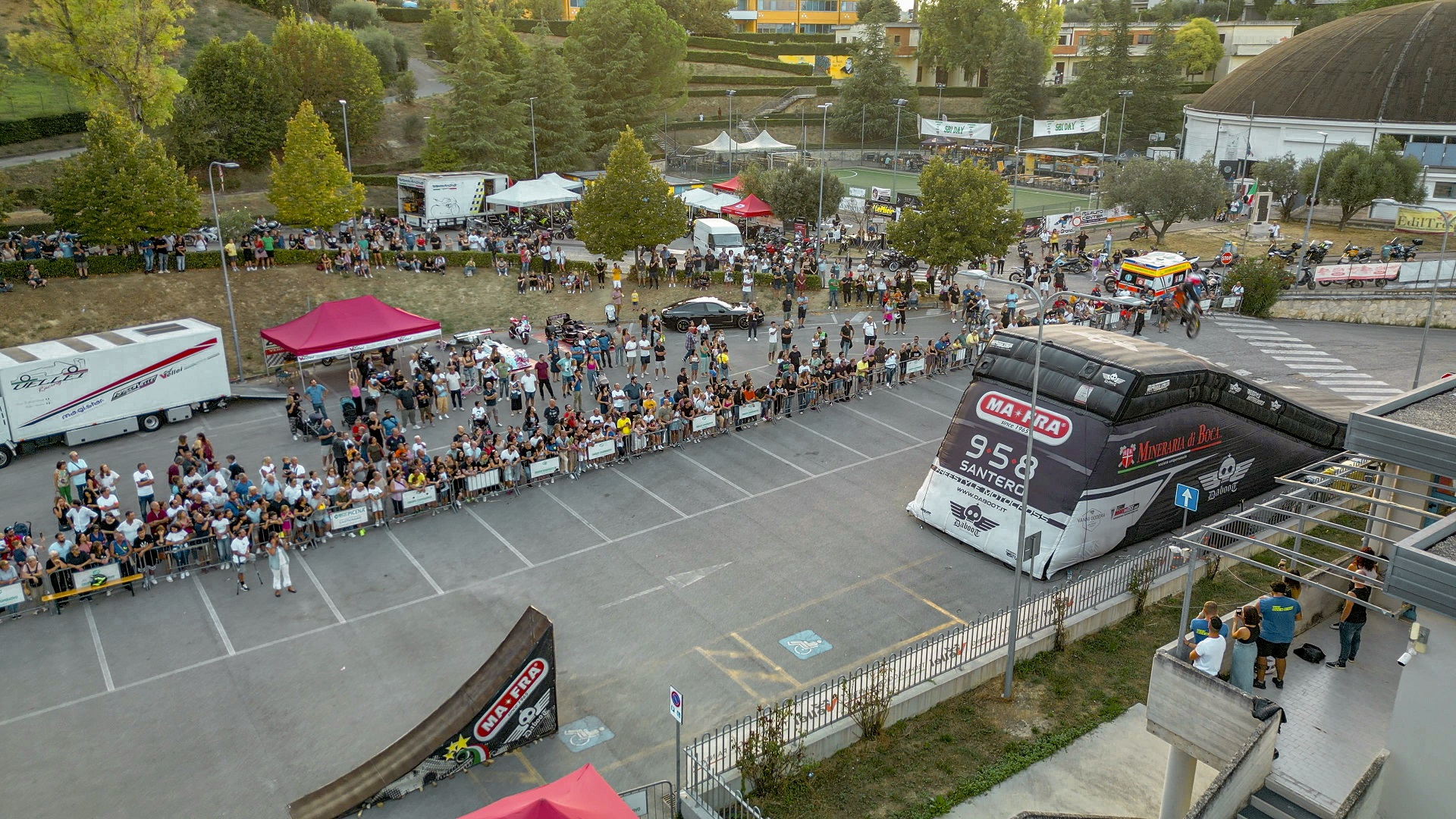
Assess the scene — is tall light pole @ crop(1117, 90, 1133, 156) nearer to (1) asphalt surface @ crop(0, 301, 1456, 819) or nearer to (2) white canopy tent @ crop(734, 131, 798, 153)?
(2) white canopy tent @ crop(734, 131, 798, 153)

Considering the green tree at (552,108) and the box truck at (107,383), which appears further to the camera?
the green tree at (552,108)

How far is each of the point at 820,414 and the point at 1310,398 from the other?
1305 centimetres

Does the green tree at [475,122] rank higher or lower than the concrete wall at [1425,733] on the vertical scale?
higher

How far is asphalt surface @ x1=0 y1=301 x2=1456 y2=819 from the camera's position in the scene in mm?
14133

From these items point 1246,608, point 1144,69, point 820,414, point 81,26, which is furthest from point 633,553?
point 1144,69

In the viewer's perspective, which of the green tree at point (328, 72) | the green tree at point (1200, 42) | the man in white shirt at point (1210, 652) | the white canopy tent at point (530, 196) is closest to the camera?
A: the man in white shirt at point (1210, 652)

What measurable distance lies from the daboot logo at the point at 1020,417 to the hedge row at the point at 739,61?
263 feet

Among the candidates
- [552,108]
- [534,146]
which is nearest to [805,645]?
[534,146]

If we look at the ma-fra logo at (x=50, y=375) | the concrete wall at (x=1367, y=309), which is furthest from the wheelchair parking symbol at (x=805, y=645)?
the concrete wall at (x=1367, y=309)

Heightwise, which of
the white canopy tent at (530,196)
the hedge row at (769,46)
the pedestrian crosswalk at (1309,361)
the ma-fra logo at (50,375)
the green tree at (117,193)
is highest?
the hedge row at (769,46)

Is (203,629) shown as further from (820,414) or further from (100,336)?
(820,414)

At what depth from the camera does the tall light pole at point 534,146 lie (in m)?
56.6

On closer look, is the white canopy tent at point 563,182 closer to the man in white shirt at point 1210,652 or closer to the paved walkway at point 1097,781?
the paved walkway at point 1097,781

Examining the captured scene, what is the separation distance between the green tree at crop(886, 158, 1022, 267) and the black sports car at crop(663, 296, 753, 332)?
7821mm
